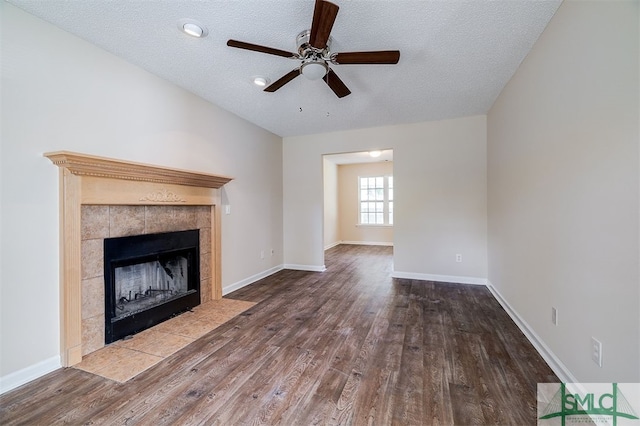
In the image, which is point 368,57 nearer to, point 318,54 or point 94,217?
point 318,54

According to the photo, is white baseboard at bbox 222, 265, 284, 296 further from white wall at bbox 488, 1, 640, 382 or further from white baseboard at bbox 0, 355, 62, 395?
white wall at bbox 488, 1, 640, 382

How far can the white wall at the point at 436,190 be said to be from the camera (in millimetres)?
3961

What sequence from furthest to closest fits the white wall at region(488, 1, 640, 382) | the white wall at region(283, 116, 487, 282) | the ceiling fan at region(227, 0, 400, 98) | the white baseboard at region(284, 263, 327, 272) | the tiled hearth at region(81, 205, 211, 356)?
1. the white baseboard at region(284, 263, 327, 272)
2. the white wall at region(283, 116, 487, 282)
3. the tiled hearth at region(81, 205, 211, 356)
4. the ceiling fan at region(227, 0, 400, 98)
5. the white wall at region(488, 1, 640, 382)

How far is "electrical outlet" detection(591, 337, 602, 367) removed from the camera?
55.0 inches

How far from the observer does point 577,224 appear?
5.23 feet

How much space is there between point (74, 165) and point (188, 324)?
174 cm

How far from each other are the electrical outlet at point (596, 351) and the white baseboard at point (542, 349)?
11.5 inches

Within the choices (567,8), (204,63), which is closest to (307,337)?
(204,63)

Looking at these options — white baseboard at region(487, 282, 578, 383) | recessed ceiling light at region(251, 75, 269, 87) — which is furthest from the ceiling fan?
white baseboard at region(487, 282, 578, 383)

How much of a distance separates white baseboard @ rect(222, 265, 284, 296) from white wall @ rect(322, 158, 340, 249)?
296 centimetres

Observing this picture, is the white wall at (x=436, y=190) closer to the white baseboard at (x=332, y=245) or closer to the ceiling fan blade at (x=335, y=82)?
the ceiling fan blade at (x=335, y=82)

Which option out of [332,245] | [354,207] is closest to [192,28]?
[332,245]

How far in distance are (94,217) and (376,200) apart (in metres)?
7.26

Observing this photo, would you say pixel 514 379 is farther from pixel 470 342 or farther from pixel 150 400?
pixel 150 400
